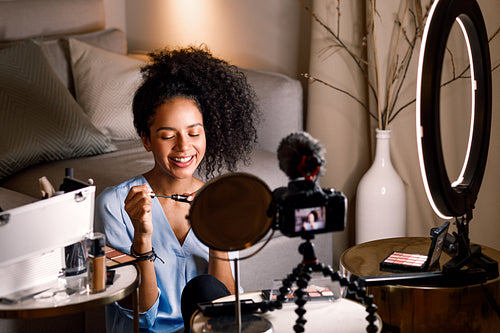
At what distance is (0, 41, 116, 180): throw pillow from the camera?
2.23m

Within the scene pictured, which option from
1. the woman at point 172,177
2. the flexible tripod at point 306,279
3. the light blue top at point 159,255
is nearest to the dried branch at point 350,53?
the woman at point 172,177

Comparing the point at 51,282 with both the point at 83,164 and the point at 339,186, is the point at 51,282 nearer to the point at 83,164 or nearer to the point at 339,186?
the point at 83,164

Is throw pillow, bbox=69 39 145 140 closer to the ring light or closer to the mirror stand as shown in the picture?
the ring light

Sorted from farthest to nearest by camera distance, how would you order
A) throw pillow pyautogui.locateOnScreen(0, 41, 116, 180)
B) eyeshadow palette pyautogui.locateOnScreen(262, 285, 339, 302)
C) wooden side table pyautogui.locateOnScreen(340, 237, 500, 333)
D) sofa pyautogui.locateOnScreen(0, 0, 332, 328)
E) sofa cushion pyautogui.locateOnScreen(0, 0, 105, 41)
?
sofa cushion pyautogui.locateOnScreen(0, 0, 105, 41), throw pillow pyautogui.locateOnScreen(0, 41, 116, 180), sofa pyautogui.locateOnScreen(0, 0, 332, 328), wooden side table pyautogui.locateOnScreen(340, 237, 500, 333), eyeshadow palette pyautogui.locateOnScreen(262, 285, 339, 302)

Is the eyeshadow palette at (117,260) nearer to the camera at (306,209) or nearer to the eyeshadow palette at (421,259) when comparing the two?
the camera at (306,209)

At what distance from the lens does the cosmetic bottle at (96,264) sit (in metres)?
1.03

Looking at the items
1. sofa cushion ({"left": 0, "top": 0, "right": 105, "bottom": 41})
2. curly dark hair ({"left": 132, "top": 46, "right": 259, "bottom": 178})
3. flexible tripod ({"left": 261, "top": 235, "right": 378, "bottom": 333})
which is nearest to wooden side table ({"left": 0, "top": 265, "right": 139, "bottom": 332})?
flexible tripod ({"left": 261, "top": 235, "right": 378, "bottom": 333})

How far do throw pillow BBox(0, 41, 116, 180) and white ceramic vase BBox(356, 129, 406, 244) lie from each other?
102 centimetres

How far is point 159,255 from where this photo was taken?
144cm

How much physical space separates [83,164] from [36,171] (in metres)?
0.17

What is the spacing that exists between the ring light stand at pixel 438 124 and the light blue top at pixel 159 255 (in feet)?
1.93

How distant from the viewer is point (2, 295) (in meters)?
1.01

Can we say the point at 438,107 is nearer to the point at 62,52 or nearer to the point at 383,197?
the point at 383,197

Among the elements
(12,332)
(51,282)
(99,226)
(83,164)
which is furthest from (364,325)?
(83,164)
